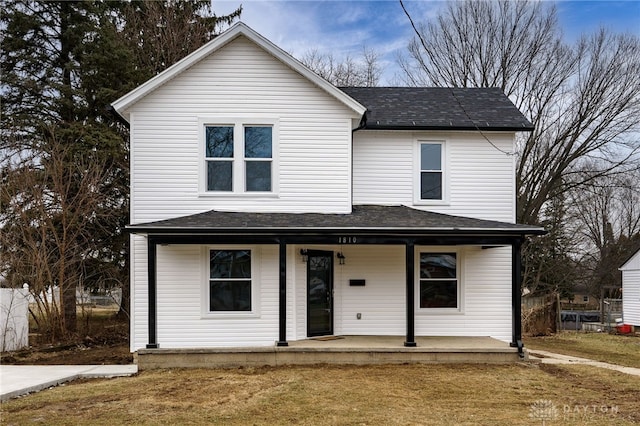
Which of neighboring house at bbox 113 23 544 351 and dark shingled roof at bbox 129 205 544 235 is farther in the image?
neighboring house at bbox 113 23 544 351

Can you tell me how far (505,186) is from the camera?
45.3 feet

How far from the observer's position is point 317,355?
36.6 ft

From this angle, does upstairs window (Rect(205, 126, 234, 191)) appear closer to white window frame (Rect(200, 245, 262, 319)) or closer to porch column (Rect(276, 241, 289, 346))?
white window frame (Rect(200, 245, 262, 319))

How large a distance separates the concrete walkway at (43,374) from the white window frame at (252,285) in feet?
6.45

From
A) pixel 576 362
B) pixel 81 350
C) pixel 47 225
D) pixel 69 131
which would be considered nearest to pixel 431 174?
pixel 576 362

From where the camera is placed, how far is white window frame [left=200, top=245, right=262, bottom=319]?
12.2m

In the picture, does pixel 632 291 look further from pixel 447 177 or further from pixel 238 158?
pixel 238 158

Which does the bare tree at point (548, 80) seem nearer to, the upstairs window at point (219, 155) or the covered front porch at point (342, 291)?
the covered front porch at point (342, 291)

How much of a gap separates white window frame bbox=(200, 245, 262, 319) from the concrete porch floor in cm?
111

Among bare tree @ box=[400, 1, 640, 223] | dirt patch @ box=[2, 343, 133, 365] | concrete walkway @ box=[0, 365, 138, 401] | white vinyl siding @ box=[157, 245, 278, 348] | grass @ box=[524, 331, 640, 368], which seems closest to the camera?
concrete walkway @ box=[0, 365, 138, 401]

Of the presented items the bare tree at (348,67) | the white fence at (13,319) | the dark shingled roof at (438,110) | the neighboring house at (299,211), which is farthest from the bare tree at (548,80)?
the white fence at (13,319)

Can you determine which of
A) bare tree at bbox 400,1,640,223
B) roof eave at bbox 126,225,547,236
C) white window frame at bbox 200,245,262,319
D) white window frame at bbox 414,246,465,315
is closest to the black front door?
white window frame at bbox 200,245,262,319

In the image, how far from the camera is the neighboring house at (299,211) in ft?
38.1

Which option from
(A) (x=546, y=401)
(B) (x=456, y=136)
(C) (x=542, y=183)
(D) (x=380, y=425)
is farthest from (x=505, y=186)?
(C) (x=542, y=183)
